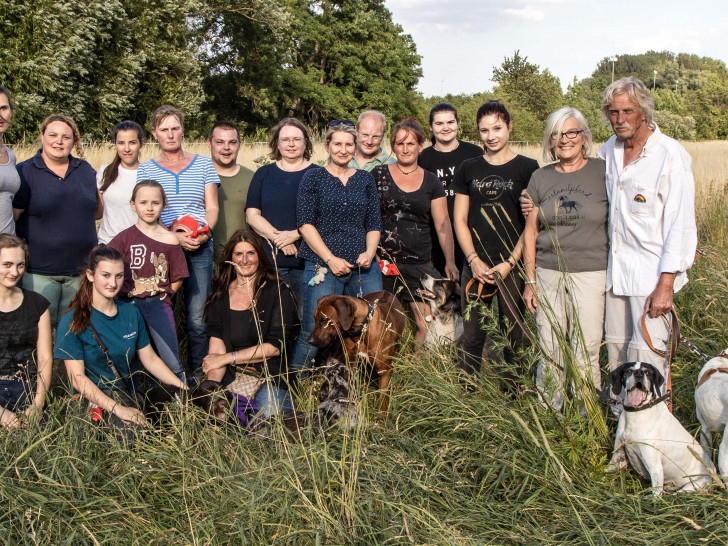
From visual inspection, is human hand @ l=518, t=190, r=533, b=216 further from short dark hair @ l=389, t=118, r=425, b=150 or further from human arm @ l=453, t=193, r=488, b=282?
short dark hair @ l=389, t=118, r=425, b=150

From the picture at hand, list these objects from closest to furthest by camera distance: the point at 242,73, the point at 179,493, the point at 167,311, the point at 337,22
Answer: the point at 179,493 < the point at 167,311 < the point at 242,73 < the point at 337,22

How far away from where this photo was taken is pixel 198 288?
16.0ft

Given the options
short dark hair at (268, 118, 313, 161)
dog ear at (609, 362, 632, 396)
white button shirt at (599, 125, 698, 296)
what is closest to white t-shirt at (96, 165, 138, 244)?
short dark hair at (268, 118, 313, 161)

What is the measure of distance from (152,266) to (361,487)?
96.4 inches

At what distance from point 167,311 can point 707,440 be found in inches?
139

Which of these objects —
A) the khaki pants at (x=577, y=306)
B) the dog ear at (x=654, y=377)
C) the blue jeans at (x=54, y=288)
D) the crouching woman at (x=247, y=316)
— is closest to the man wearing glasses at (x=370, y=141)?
the crouching woman at (x=247, y=316)

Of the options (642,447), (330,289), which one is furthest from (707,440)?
(330,289)

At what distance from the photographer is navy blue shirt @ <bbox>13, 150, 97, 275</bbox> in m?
4.51

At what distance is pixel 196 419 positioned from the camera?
3.41m

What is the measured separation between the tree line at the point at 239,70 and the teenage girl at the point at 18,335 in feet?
40.5

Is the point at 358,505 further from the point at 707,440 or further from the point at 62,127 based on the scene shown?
the point at 62,127

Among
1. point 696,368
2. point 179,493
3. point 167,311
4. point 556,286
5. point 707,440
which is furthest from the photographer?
point 167,311

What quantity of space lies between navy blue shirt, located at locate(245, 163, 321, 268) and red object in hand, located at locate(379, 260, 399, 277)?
2.23 ft

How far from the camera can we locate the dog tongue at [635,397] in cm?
297
